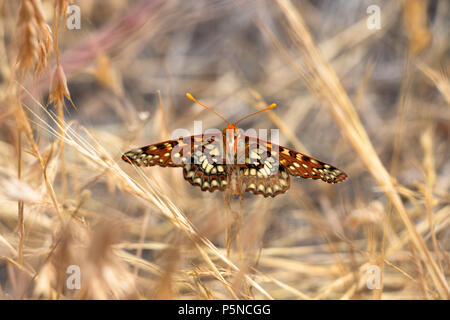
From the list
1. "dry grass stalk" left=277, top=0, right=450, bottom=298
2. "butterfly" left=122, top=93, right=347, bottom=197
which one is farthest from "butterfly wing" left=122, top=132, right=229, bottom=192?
"dry grass stalk" left=277, top=0, right=450, bottom=298

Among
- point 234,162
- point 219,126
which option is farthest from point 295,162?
point 219,126

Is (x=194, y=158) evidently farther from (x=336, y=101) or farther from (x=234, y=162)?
(x=336, y=101)

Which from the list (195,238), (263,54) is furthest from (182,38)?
(195,238)

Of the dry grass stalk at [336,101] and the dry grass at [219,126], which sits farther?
the dry grass stalk at [336,101]

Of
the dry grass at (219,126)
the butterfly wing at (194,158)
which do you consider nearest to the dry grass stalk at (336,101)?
the dry grass at (219,126)

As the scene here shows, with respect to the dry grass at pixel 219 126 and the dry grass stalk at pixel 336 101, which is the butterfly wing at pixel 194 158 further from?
the dry grass stalk at pixel 336 101
